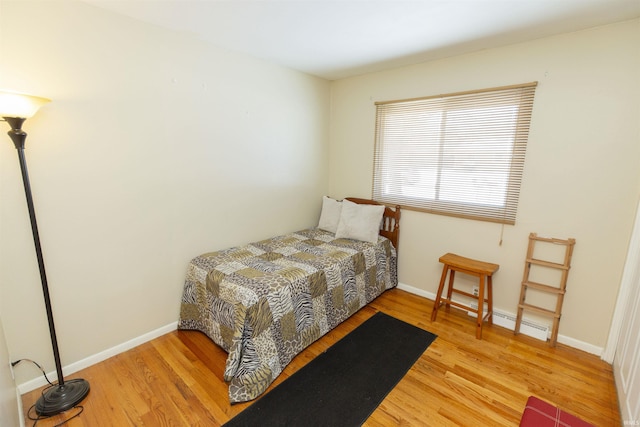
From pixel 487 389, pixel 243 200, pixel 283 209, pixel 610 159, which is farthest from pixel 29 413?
pixel 610 159

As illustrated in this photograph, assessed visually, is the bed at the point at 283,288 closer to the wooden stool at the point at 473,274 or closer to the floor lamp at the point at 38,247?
the wooden stool at the point at 473,274

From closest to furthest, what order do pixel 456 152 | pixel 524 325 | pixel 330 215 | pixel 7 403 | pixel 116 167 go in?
1. pixel 7 403
2. pixel 116 167
3. pixel 524 325
4. pixel 456 152
5. pixel 330 215

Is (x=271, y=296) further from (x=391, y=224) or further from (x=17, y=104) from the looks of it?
(x=391, y=224)

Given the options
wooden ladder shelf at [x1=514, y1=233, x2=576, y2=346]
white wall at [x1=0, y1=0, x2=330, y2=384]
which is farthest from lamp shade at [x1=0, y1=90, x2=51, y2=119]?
wooden ladder shelf at [x1=514, y1=233, x2=576, y2=346]

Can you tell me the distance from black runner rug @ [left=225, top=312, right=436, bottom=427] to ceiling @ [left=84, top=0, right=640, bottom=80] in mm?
2436

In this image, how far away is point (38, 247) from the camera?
5.37ft

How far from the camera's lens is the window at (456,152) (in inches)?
98.0

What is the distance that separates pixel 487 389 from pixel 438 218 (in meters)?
1.55

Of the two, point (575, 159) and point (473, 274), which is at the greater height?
point (575, 159)

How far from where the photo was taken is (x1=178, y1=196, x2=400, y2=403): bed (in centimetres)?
190

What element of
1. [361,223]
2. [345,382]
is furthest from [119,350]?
[361,223]

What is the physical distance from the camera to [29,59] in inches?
66.3

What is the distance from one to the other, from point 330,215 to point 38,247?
255cm

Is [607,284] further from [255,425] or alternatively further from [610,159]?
[255,425]
